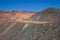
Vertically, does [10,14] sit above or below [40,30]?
below

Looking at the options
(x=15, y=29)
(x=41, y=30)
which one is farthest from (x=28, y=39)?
(x=15, y=29)

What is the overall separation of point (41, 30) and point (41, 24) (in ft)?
0.65

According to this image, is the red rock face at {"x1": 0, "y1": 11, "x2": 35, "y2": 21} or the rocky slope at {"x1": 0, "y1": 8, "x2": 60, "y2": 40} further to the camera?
the red rock face at {"x1": 0, "y1": 11, "x2": 35, "y2": 21}

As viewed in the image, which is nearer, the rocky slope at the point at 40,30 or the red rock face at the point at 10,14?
the rocky slope at the point at 40,30

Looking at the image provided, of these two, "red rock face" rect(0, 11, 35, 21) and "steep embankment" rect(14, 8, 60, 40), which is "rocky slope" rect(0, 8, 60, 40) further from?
"red rock face" rect(0, 11, 35, 21)

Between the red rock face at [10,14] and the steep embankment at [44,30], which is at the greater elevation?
the steep embankment at [44,30]

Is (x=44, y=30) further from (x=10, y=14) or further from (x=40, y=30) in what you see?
(x=10, y=14)

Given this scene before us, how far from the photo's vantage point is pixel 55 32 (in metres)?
3.59

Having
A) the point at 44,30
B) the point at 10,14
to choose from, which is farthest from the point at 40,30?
the point at 10,14

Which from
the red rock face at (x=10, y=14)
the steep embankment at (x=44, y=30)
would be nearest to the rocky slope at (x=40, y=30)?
the steep embankment at (x=44, y=30)

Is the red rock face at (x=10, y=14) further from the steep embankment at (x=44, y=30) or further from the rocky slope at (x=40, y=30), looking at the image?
the steep embankment at (x=44, y=30)

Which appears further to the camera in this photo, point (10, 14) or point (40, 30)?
point (10, 14)

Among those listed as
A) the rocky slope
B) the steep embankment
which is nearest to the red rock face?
the rocky slope

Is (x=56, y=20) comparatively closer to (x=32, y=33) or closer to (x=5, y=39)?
A: (x=32, y=33)
